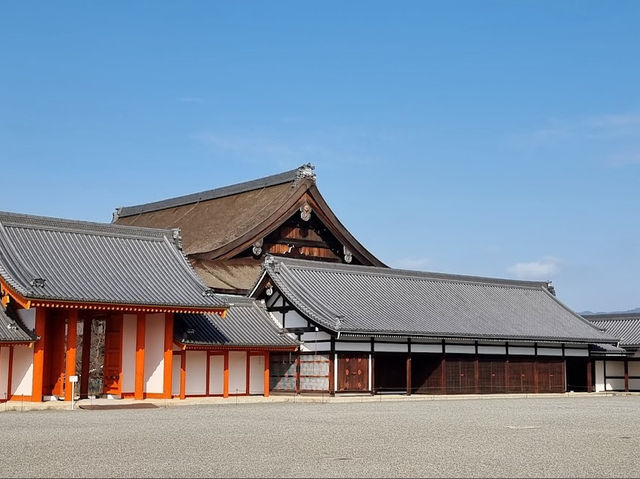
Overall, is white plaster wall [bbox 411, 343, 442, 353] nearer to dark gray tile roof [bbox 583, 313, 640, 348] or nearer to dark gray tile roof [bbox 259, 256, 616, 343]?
dark gray tile roof [bbox 259, 256, 616, 343]

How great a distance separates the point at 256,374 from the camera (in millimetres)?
32188

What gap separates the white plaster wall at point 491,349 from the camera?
35344mm

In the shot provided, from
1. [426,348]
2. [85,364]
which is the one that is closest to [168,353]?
[85,364]

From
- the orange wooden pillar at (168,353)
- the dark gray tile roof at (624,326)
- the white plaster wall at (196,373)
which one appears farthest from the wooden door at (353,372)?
the dark gray tile roof at (624,326)

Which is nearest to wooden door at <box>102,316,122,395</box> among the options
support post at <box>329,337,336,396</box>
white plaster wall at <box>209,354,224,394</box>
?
white plaster wall at <box>209,354,224,394</box>

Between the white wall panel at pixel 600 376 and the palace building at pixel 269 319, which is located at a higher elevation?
the palace building at pixel 269 319

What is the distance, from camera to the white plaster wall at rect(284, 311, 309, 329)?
106 ft

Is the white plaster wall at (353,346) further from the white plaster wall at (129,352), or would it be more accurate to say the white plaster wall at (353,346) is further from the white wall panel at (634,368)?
the white wall panel at (634,368)

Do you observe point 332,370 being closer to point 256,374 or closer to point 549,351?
point 256,374

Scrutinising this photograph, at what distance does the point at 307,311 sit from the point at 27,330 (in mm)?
9735

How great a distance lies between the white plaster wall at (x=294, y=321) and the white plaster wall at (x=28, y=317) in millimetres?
9959

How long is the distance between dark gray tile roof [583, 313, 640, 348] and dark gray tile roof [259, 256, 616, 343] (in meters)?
2.78

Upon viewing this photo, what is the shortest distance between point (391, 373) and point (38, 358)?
1529 cm

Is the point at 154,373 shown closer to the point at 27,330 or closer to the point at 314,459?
the point at 27,330
